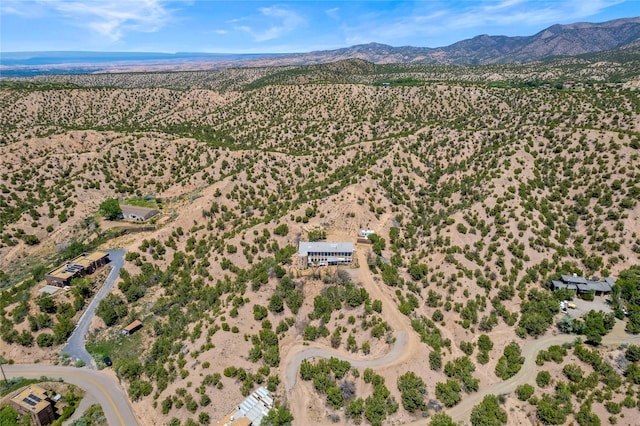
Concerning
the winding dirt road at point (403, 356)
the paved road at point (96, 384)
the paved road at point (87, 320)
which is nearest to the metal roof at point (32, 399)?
the paved road at point (96, 384)

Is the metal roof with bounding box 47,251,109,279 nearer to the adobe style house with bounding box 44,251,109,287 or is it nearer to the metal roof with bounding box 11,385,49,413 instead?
the adobe style house with bounding box 44,251,109,287

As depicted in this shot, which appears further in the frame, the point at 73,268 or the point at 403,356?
the point at 73,268

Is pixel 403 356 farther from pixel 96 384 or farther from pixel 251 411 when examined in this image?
pixel 96 384

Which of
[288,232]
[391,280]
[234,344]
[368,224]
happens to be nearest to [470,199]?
[368,224]

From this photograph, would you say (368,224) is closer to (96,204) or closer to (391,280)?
(391,280)

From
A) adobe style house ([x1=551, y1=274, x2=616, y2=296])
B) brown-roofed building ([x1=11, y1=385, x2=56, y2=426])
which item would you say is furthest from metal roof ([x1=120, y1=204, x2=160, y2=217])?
adobe style house ([x1=551, y1=274, x2=616, y2=296])

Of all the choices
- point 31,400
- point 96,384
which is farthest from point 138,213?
point 31,400
